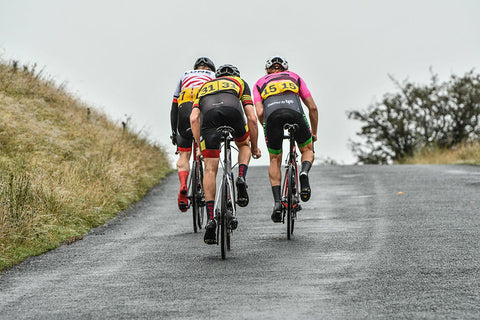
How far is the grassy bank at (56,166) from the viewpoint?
10.7 meters

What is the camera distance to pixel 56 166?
1564cm

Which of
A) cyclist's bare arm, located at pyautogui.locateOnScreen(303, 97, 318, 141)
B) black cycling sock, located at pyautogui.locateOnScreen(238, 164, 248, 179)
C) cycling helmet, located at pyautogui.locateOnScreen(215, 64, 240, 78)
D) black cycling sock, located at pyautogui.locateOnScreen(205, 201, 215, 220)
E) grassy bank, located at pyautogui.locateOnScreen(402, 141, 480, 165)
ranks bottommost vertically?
black cycling sock, located at pyautogui.locateOnScreen(205, 201, 215, 220)

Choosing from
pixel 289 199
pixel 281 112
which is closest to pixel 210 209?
pixel 289 199

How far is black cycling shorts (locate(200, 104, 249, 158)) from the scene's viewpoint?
29.5 feet

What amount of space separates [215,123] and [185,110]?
242cm

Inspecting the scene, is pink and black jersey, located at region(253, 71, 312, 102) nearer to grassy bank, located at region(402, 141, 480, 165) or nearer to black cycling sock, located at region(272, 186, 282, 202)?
black cycling sock, located at region(272, 186, 282, 202)

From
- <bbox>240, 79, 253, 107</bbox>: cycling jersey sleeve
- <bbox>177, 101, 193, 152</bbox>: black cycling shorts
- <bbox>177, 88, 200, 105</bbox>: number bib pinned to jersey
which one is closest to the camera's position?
<bbox>240, 79, 253, 107</bbox>: cycling jersey sleeve

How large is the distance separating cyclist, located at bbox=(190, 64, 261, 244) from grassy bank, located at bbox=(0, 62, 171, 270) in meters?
2.41

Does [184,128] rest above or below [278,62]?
below

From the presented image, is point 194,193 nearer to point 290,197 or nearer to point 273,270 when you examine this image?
point 290,197

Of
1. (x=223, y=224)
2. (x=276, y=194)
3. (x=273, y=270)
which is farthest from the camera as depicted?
(x=276, y=194)

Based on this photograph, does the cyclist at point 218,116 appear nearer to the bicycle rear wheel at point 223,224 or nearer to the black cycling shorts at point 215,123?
the black cycling shorts at point 215,123

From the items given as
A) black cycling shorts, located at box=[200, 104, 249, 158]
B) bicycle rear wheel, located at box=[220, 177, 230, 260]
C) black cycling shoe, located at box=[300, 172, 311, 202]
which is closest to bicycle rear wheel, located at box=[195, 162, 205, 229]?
black cycling shoe, located at box=[300, 172, 311, 202]

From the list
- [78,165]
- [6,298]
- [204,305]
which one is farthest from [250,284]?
[78,165]
